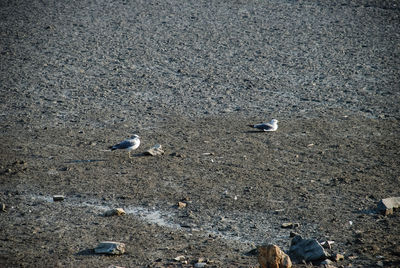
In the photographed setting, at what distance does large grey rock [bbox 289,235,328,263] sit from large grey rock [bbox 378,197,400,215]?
152cm

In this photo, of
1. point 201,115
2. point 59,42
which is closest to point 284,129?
point 201,115

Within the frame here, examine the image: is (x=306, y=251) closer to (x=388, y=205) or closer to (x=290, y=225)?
(x=290, y=225)

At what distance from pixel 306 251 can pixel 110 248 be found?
7.06ft

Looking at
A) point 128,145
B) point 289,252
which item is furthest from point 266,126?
point 289,252

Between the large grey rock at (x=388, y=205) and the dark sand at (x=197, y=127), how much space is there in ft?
0.35

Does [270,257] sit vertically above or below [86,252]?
above

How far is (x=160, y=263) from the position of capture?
224 inches

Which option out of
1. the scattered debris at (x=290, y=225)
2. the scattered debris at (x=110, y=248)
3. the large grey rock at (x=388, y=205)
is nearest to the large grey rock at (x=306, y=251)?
the scattered debris at (x=290, y=225)

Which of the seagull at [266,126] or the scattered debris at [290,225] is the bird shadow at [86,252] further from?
the seagull at [266,126]

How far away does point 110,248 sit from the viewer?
19.2 ft

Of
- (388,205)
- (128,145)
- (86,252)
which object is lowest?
(86,252)

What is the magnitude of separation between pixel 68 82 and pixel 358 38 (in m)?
8.05

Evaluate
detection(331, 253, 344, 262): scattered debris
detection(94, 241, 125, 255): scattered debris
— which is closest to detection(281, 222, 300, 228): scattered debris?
detection(331, 253, 344, 262): scattered debris

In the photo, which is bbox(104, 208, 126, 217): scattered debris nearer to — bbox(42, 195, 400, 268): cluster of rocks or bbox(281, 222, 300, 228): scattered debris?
bbox(42, 195, 400, 268): cluster of rocks
